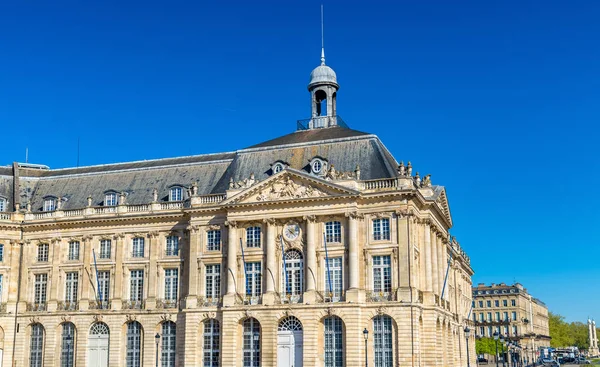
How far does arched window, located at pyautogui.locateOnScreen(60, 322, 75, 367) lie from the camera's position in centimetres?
5700

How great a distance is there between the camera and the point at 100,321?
56.9 metres

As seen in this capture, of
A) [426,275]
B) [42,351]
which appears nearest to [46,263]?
[42,351]

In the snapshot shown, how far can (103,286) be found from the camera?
57.8 m

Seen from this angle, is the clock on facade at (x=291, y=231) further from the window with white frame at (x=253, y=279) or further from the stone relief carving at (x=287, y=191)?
the window with white frame at (x=253, y=279)

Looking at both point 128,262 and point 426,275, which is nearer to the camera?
point 426,275

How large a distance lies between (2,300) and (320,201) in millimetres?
26286

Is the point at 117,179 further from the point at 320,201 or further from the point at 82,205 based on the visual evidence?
the point at 320,201

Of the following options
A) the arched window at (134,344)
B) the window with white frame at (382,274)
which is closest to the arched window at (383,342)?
the window with white frame at (382,274)

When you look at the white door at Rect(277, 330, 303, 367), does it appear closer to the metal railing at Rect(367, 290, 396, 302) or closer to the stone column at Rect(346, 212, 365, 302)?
the stone column at Rect(346, 212, 365, 302)

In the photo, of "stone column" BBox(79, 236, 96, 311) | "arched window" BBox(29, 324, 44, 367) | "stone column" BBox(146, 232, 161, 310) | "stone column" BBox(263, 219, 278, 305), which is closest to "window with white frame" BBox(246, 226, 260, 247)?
"stone column" BBox(263, 219, 278, 305)

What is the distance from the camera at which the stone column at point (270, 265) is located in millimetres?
51156

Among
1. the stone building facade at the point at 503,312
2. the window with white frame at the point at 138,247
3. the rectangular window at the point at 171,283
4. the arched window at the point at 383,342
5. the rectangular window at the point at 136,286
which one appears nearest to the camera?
the arched window at the point at 383,342

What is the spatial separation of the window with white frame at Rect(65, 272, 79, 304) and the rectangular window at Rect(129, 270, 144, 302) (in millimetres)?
4486

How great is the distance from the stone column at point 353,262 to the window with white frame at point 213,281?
9.79 meters
